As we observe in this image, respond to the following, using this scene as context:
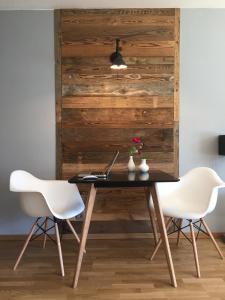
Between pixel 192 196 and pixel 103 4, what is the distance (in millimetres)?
2155

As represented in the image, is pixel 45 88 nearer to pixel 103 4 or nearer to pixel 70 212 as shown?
pixel 103 4

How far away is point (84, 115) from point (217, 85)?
148 cm

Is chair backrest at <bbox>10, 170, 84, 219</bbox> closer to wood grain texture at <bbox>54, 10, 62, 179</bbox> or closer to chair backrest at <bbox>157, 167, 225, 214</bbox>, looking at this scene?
wood grain texture at <bbox>54, 10, 62, 179</bbox>

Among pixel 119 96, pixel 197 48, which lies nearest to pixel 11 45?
pixel 119 96

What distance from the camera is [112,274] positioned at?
256 cm

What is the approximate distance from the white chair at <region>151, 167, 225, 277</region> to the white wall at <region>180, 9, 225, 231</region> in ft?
1.23

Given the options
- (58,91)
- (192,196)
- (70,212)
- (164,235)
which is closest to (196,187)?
(192,196)

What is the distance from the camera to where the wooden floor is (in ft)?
7.40

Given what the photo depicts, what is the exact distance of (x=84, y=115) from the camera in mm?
3391

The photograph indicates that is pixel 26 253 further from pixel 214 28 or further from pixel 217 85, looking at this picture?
pixel 214 28

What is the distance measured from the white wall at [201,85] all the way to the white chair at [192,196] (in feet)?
1.23

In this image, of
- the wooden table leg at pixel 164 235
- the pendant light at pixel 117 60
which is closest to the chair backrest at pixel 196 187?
the wooden table leg at pixel 164 235

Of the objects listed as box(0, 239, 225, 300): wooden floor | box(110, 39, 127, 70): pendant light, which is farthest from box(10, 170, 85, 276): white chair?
box(110, 39, 127, 70): pendant light

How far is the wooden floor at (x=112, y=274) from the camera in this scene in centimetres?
226
